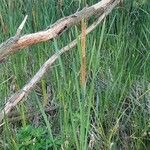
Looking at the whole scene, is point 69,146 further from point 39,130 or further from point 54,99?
point 54,99

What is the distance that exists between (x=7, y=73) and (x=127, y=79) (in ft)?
2.39

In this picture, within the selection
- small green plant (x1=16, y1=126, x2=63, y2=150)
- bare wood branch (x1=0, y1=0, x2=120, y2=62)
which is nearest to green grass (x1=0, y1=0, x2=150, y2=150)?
small green plant (x1=16, y1=126, x2=63, y2=150)

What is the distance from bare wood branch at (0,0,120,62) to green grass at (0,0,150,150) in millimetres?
126

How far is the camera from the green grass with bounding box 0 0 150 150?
1.69m

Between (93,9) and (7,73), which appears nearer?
(93,9)

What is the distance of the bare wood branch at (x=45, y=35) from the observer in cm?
149

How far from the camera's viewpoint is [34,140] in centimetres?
165

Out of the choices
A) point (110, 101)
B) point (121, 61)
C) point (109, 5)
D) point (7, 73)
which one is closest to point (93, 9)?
point (109, 5)

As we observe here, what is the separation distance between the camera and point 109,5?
2018 millimetres

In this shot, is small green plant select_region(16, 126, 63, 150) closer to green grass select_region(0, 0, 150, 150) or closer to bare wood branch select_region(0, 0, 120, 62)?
green grass select_region(0, 0, 150, 150)

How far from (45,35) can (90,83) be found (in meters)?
0.50

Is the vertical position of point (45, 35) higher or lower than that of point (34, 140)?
higher

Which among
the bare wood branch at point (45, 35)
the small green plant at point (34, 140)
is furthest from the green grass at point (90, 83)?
the bare wood branch at point (45, 35)

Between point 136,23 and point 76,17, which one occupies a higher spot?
point 76,17
